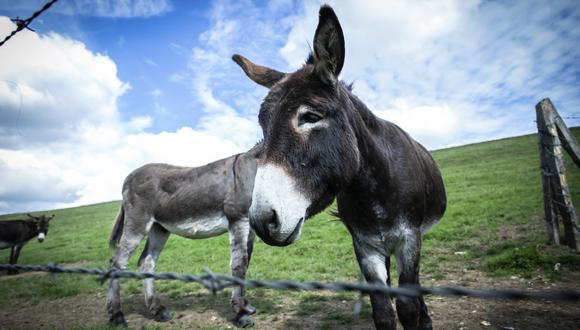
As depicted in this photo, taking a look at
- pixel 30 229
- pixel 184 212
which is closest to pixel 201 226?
pixel 184 212

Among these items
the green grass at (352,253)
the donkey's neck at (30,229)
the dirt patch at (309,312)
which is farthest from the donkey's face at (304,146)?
the donkey's neck at (30,229)

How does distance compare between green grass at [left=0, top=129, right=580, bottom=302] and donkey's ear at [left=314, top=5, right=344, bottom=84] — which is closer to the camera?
donkey's ear at [left=314, top=5, right=344, bottom=84]

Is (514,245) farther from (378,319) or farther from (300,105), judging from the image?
(300,105)

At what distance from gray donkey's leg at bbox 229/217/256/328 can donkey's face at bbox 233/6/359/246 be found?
11.1 feet

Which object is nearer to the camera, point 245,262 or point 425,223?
point 425,223

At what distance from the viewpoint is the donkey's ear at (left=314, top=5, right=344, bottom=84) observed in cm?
232

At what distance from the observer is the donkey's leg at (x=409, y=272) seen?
2994mm

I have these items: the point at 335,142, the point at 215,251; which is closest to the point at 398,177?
the point at 335,142

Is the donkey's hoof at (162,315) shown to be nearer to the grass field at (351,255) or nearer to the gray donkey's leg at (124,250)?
the gray donkey's leg at (124,250)

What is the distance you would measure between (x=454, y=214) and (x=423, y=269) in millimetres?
6812

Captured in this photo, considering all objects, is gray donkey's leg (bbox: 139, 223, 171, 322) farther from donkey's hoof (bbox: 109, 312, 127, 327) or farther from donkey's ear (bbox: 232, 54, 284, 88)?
donkey's ear (bbox: 232, 54, 284, 88)

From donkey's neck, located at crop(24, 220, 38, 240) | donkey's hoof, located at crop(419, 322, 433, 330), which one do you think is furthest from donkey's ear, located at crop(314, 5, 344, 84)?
donkey's neck, located at crop(24, 220, 38, 240)

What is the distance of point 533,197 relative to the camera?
42.8 feet

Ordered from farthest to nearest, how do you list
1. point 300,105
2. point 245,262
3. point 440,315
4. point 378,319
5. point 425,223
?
point 245,262 < point 440,315 < point 425,223 < point 378,319 < point 300,105
